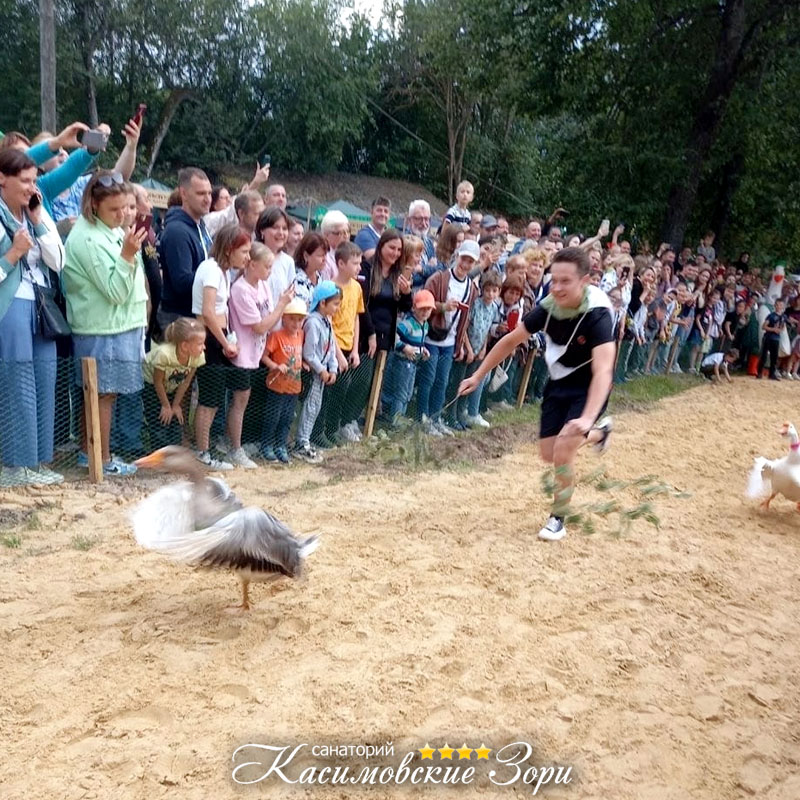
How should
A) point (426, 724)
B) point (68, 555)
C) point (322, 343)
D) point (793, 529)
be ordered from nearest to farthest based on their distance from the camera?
point (426, 724)
point (68, 555)
point (793, 529)
point (322, 343)

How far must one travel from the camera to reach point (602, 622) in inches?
168

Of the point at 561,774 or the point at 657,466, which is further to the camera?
the point at 657,466

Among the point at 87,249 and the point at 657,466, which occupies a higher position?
the point at 87,249

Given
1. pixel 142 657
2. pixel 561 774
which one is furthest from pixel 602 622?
pixel 142 657

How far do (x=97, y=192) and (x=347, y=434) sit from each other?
3.29m

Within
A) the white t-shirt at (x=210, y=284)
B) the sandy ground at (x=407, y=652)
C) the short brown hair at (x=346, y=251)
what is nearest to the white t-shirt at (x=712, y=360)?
the sandy ground at (x=407, y=652)

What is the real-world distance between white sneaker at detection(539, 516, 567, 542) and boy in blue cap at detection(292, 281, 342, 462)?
7.77ft

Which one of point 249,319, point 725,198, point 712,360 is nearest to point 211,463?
point 249,319

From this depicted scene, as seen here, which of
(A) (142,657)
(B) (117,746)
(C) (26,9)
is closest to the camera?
(B) (117,746)

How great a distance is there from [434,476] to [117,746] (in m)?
4.29

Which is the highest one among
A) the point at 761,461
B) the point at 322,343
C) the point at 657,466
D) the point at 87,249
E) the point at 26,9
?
the point at 26,9

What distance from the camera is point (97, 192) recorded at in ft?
18.2

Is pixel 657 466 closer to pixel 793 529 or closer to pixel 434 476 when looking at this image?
pixel 793 529

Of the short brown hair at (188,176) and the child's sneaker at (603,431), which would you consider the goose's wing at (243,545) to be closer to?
the child's sneaker at (603,431)
